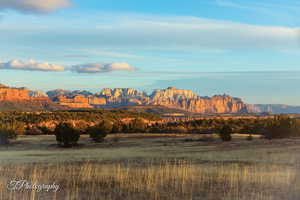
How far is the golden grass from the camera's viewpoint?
1480 centimetres

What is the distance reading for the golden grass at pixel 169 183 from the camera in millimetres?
14805

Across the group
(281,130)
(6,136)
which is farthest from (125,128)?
(281,130)

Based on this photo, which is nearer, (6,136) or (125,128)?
(6,136)

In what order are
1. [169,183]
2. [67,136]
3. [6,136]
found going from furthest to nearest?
1. [6,136]
2. [67,136]
3. [169,183]

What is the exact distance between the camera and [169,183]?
1717 centimetres

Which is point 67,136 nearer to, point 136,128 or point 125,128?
point 125,128

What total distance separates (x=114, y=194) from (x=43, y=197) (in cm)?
255

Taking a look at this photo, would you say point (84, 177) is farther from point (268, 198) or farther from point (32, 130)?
point (32, 130)

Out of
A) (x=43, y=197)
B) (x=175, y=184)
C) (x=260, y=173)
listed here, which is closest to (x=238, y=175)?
(x=260, y=173)

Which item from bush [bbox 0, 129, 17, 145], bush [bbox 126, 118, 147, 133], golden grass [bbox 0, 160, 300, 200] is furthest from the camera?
bush [bbox 126, 118, 147, 133]
